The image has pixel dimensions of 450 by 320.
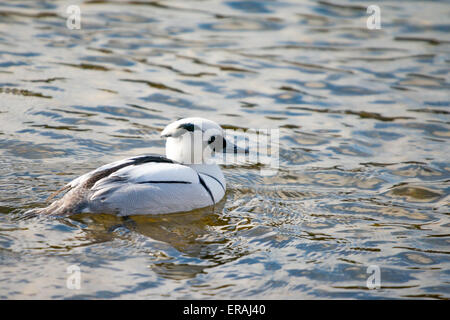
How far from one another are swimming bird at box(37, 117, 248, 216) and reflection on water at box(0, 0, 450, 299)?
16cm

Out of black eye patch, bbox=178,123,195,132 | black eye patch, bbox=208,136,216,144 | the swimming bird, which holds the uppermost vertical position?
black eye patch, bbox=178,123,195,132

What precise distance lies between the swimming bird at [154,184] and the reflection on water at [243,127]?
16 centimetres

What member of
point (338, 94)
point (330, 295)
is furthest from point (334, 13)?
point (330, 295)

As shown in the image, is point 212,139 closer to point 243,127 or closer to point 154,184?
point 154,184

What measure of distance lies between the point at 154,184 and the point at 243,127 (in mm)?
3208

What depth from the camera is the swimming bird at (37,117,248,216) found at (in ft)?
22.5

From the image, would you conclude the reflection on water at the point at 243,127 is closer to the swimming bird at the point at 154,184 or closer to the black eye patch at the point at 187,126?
the swimming bird at the point at 154,184

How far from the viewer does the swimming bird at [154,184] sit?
270 inches

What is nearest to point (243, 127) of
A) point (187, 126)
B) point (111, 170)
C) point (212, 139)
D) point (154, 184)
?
point (212, 139)

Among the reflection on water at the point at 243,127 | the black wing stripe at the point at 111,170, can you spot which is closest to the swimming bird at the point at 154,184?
the black wing stripe at the point at 111,170

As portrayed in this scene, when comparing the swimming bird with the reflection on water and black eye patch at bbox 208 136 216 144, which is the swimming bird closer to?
black eye patch at bbox 208 136 216 144

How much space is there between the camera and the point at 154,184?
6980 millimetres

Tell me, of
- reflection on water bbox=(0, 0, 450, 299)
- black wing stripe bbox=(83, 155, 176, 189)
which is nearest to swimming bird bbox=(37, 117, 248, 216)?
black wing stripe bbox=(83, 155, 176, 189)

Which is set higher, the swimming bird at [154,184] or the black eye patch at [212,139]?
the black eye patch at [212,139]
